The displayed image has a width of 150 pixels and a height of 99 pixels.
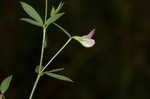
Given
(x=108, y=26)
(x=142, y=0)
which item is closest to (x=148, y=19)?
(x=142, y=0)

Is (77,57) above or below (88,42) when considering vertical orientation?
below

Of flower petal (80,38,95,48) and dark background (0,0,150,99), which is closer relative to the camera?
flower petal (80,38,95,48)

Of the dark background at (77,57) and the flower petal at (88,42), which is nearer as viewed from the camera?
the flower petal at (88,42)

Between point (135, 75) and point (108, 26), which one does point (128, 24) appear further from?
point (135, 75)

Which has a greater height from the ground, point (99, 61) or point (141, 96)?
point (99, 61)

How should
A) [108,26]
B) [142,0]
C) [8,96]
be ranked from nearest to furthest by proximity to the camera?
[8,96] → [108,26] → [142,0]

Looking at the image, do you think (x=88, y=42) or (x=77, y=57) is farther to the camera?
(x=77, y=57)

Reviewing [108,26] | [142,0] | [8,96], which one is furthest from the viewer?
[142,0]

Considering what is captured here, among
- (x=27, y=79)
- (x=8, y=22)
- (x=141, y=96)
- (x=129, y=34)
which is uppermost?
(x=8, y=22)
